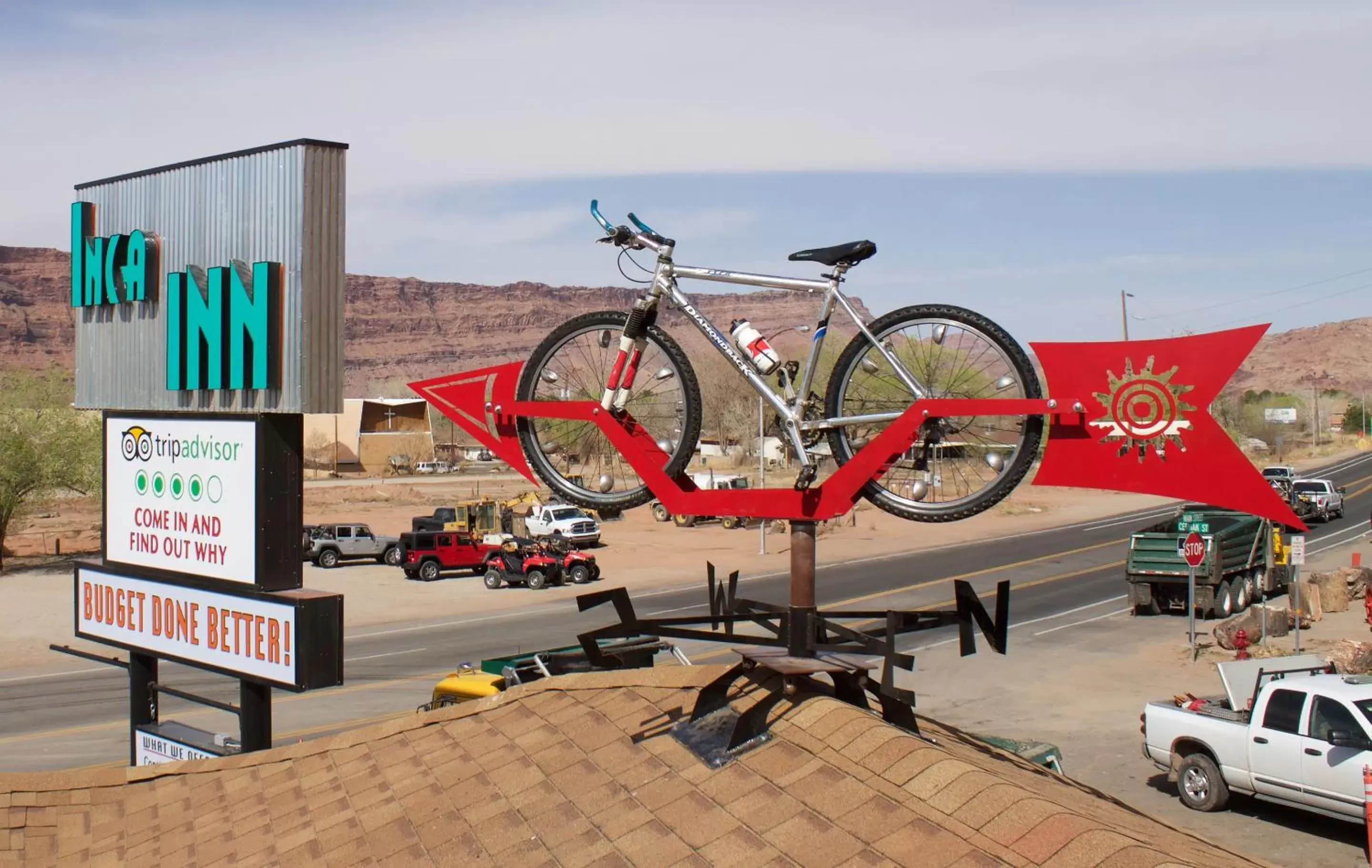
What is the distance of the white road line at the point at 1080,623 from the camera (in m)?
30.2

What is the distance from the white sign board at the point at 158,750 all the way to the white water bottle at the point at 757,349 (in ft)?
23.3

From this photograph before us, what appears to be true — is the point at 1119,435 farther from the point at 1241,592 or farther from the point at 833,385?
the point at 1241,592

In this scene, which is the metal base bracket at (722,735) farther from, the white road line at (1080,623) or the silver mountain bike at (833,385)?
the white road line at (1080,623)

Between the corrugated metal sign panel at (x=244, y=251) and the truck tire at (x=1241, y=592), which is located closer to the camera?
the corrugated metal sign panel at (x=244, y=251)

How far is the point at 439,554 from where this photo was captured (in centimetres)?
4119

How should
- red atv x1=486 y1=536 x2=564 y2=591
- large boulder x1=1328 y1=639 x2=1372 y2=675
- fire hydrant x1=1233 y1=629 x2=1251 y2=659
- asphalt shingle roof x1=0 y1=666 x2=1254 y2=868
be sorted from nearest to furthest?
asphalt shingle roof x1=0 y1=666 x2=1254 y2=868, large boulder x1=1328 y1=639 x2=1372 y2=675, fire hydrant x1=1233 y1=629 x2=1251 y2=659, red atv x1=486 y1=536 x2=564 y2=591

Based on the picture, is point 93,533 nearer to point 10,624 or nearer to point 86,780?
point 10,624

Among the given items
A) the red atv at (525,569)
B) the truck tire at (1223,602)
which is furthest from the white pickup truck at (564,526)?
the truck tire at (1223,602)

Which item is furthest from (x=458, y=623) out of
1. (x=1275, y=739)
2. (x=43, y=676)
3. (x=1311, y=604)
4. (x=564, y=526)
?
(x=1275, y=739)

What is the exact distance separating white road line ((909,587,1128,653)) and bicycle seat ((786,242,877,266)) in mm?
21792

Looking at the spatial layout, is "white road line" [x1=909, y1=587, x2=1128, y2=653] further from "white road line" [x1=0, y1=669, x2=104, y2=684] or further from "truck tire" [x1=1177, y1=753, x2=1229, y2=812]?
"white road line" [x1=0, y1=669, x2=104, y2=684]

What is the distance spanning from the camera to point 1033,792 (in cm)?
445

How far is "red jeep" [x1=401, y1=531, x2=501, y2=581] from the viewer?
4097 centimetres

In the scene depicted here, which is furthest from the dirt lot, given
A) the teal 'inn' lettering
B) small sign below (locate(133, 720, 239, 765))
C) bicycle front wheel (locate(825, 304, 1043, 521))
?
the teal 'inn' lettering
